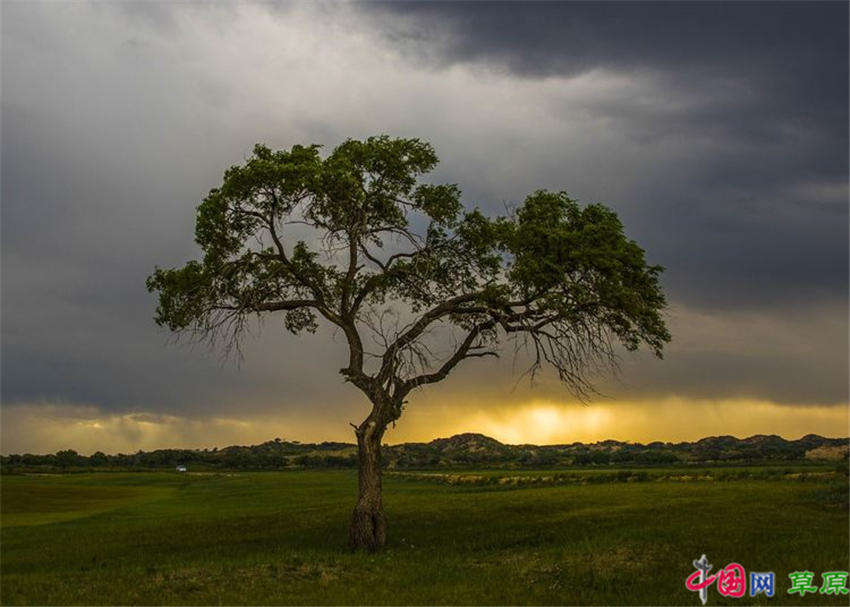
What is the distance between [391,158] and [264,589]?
19.0 metres

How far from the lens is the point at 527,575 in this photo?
Answer: 25.3 meters

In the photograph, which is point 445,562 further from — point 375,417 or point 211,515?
point 211,515

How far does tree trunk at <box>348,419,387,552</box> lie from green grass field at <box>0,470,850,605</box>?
995mm

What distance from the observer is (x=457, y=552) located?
101 feet

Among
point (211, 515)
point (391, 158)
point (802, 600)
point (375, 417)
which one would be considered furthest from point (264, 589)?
point (211, 515)

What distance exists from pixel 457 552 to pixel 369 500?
423 cm

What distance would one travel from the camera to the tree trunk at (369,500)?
31859 mm
